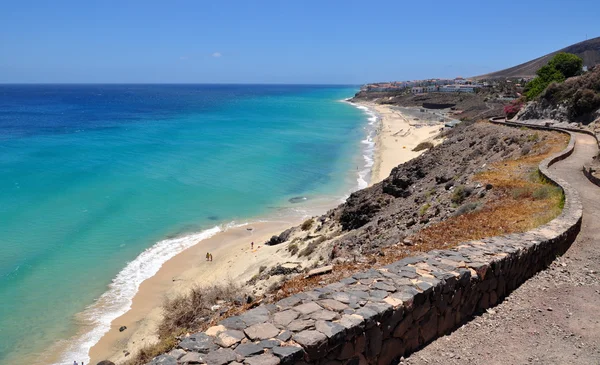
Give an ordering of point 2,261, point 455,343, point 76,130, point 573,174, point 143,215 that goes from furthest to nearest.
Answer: point 76,130 → point 143,215 → point 2,261 → point 573,174 → point 455,343

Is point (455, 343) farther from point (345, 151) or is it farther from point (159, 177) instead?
point (345, 151)

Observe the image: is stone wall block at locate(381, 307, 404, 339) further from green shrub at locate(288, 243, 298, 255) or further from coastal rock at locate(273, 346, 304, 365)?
green shrub at locate(288, 243, 298, 255)

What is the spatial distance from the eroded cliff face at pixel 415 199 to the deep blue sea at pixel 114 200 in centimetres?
804

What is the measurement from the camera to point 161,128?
252 feet

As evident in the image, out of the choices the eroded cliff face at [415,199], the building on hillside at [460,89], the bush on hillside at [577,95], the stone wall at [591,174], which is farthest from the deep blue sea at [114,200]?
the building on hillside at [460,89]

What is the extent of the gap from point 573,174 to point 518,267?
11.1 meters

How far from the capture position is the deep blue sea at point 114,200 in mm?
17203

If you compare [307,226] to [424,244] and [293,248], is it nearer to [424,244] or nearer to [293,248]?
[293,248]

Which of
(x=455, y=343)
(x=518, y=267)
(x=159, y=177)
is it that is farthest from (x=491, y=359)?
(x=159, y=177)

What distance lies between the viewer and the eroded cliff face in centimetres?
1388

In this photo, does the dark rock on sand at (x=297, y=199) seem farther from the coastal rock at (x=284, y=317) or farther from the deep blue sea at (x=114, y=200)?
the coastal rock at (x=284, y=317)

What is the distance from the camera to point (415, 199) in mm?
18188

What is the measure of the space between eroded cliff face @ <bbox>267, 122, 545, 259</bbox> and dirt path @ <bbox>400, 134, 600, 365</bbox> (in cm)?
414

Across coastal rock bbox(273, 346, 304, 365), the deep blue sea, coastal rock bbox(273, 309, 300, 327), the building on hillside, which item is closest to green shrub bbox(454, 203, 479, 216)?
coastal rock bbox(273, 309, 300, 327)
